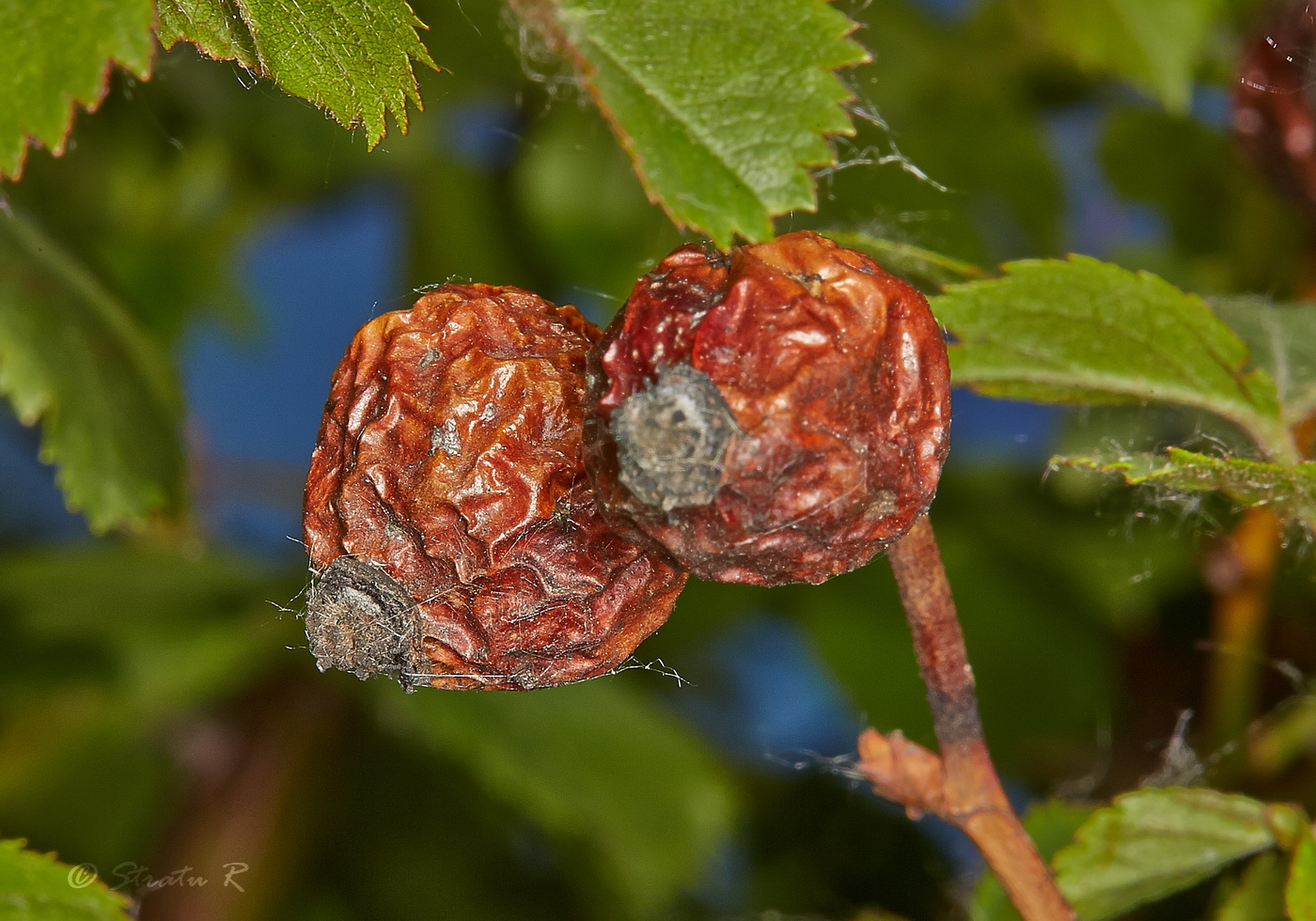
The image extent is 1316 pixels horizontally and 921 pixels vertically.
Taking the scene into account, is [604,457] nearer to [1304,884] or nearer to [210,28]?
[210,28]

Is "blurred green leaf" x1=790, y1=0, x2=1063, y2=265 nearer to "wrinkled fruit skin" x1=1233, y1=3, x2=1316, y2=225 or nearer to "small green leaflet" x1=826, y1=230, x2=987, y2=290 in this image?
"wrinkled fruit skin" x1=1233, y1=3, x2=1316, y2=225

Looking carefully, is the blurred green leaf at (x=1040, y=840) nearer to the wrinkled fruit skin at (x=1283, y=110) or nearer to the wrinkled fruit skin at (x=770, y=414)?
the wrinkled fruit skin at (x=770, y=414)

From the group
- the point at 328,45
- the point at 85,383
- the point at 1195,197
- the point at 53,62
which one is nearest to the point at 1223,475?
the point at 328,45

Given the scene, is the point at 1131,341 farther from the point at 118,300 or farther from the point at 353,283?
the point at 353,283

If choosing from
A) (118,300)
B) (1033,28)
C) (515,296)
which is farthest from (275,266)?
(515,296)

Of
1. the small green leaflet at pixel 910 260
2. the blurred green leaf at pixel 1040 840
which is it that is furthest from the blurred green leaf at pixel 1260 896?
the small green leaflet at pixel 910 260

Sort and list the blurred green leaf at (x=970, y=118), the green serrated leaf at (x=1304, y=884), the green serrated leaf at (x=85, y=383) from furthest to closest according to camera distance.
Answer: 1. the blurred green leaf at (x=970, y=118)
2. the green serrated leaf at (x=85, y=383)
3. the green serrated leaf at (x=1304, y=884)
